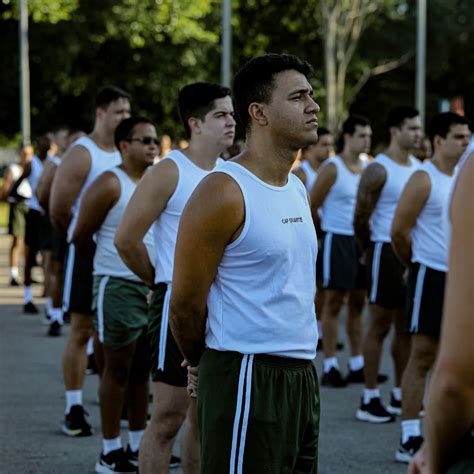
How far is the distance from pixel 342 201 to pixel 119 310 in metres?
4.42

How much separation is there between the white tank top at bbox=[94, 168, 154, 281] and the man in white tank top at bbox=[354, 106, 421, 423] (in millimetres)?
2412

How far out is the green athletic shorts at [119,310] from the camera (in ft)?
22.3

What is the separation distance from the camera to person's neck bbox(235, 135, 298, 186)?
4203 mm

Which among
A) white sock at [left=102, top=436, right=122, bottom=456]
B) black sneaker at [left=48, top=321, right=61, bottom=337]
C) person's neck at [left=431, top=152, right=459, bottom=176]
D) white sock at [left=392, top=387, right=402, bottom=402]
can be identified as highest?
person's neck at [left=431, top=152, right=459, bottom=176]

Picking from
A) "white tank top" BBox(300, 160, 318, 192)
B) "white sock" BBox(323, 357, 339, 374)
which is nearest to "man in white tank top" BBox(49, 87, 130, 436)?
"white sock" BBox(323, 357, 339, 374)

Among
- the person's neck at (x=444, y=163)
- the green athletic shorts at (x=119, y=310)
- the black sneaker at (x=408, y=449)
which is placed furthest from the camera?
the person's neck at (x=444, y=163)

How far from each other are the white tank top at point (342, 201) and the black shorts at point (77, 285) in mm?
3409

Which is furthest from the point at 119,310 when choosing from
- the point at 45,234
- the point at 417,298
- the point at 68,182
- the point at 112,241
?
the point at 45,234

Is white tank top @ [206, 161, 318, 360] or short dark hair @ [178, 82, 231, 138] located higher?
short dark hair @ [178, 82, 231, 138]

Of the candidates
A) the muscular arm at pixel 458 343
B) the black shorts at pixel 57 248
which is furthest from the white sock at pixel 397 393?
the muscular arm at pixel 458 343

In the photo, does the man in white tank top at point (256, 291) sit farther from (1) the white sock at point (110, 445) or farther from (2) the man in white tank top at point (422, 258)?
(2) the man in white tank top at point (422, 258)

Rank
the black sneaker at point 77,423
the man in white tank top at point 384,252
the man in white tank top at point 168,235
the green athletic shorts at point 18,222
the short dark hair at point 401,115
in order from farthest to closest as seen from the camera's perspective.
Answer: the green athletic shorts at point 18,222 < the short dark hair at point 401,115 < the man in white tank top at point 384,252 < the black sneaker at point 77,423 < the man in white tank top at point 168,235

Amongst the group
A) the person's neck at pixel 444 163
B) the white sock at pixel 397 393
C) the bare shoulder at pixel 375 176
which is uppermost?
the person's neck at pixel 444 163

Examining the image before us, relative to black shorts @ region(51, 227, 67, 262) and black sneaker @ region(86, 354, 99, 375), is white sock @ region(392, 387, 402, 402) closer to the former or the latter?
black sneaker @ region(86, 354, 99, 375)
